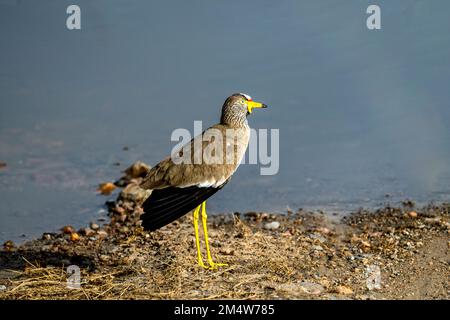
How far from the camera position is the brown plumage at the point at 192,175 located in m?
6.19

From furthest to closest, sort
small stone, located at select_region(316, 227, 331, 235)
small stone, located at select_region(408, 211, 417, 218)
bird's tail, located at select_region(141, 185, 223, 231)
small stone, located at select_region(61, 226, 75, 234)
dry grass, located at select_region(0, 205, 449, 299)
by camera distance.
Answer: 1. small stone, located at select_region(61, 226, 75, 234)
2. small stone, located at select_region(408, 211, 417, 218)
3. small stone, located at select_region(316, 227, 331, 235)
4. bird's tail, located at select_region(141, 185, 223, 231)
5. dry grass, located at select_region(0, 205, 449, 299)

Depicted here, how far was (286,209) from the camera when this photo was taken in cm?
840

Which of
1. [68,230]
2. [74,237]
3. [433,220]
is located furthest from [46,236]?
[433,220]

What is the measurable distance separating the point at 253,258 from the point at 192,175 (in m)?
1.02

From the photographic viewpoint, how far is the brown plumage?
20.3 ft

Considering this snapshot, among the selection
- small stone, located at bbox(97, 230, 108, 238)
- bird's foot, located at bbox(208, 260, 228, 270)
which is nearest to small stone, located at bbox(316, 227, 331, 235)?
bird's foot, located at bbox(208, 260, 228, 270)

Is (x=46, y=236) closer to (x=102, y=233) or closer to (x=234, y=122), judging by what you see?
(x=102, y=233)

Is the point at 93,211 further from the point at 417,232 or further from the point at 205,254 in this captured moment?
the point at 417,232

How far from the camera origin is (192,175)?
646cm

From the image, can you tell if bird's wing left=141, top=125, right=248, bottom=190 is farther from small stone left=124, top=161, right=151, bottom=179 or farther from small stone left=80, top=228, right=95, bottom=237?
small stone left=124, top=161, right=151, bottom=179

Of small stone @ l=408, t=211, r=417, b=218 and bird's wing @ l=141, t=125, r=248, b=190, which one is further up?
bird's wing @ l=141, t=125, r=248, b=190
